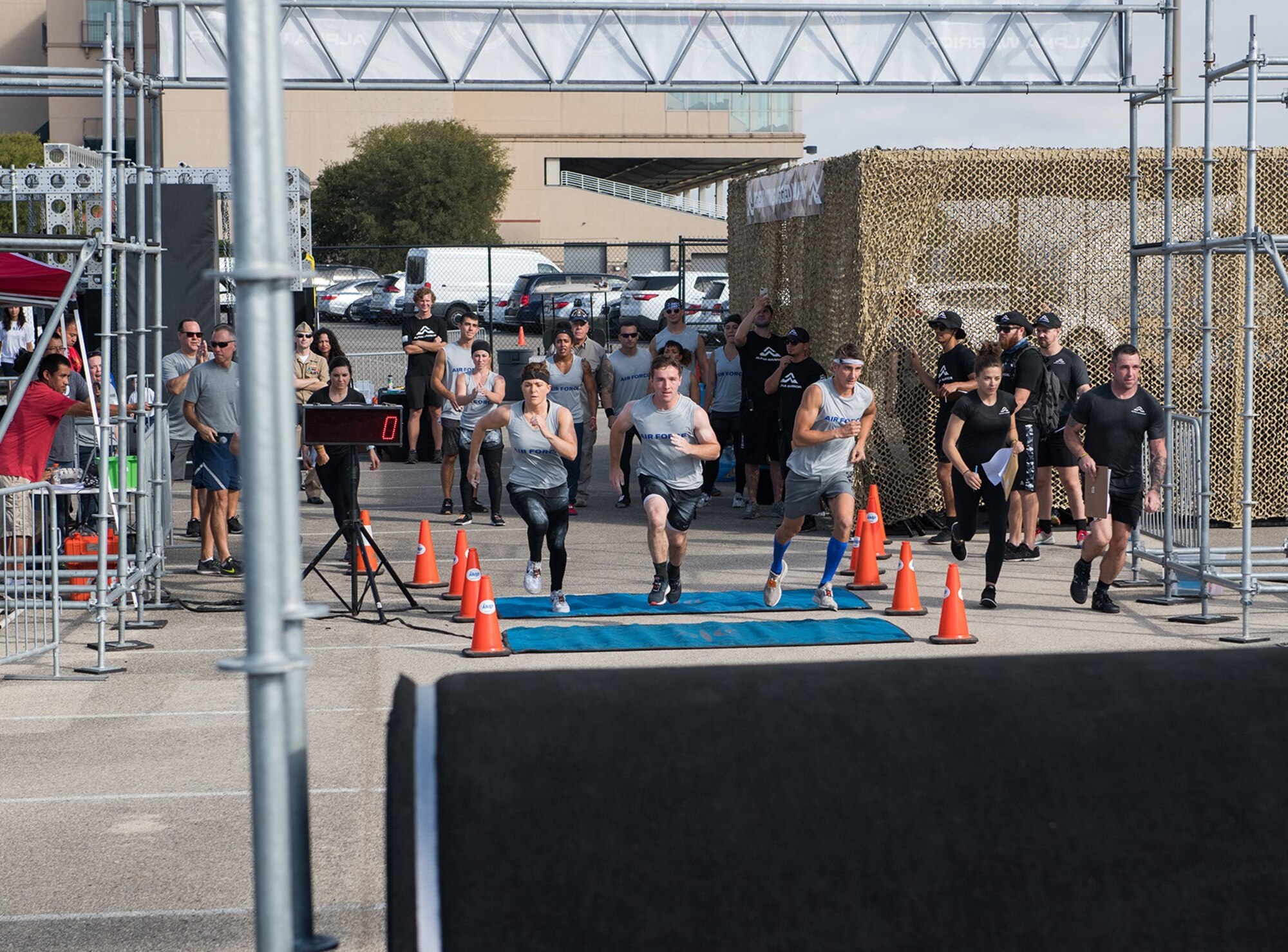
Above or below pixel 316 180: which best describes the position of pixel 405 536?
below

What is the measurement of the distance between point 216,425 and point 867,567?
5511 mm

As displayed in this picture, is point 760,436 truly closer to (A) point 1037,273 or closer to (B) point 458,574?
(A) point 1037,273

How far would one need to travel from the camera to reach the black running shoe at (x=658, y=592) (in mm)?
11242

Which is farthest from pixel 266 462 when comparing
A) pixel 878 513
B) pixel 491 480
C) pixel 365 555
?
pixel 491 480

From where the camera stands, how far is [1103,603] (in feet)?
36.3

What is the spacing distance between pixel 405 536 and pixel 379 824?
851 centimetres

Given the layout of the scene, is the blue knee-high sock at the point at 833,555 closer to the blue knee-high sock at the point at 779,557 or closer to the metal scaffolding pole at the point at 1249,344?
the blue knee-high sock at the point at 779,557

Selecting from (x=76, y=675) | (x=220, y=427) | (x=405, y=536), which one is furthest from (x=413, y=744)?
(x=405, y=536)

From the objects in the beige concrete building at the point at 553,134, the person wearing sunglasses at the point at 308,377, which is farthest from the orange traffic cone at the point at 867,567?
the beige concrete building at the point at 553,134

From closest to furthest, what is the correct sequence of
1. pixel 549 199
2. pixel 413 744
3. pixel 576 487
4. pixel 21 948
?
pixel 413 744 → pixel 21 948 → pixel 576 487 → pixel 549 199

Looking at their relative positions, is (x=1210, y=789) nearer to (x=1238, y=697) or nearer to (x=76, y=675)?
(x=1238, y=697)

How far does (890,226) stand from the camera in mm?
14352

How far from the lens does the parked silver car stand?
135 feet

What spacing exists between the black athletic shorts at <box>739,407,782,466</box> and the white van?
22747 mm
